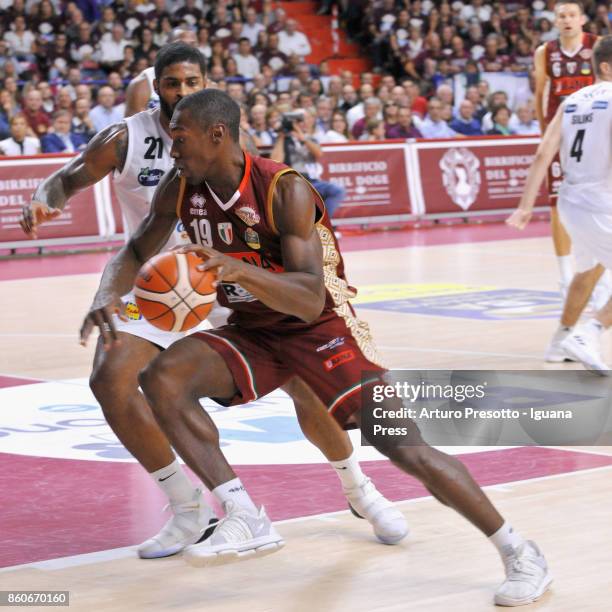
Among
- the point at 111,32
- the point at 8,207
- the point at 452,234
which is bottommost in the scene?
the point at 452,234

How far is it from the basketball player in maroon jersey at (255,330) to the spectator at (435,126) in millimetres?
16791

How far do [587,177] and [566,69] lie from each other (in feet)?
9.44

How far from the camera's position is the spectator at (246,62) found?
909 inches

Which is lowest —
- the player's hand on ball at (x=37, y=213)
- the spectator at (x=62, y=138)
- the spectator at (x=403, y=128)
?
the spectator at (x=403, y=128)

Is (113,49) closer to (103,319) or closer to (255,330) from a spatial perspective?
(255,330)

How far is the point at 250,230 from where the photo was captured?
4.56 m

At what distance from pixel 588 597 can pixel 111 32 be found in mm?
18652

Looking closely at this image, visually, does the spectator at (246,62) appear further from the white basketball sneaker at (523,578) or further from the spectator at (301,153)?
the white basketball sneaker at (523,578)

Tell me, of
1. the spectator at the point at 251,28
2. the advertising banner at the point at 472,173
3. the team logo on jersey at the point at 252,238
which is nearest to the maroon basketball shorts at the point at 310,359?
the team logo on jersey at the point at 252,238

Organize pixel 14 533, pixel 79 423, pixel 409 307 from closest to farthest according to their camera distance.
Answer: pixel 14 533, pixel 79 423, pixel 409 307

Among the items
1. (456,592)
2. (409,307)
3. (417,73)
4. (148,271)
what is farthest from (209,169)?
(417,73)

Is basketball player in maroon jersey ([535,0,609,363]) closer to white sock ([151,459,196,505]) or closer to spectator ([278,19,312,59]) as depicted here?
white sock ([151,459,196,505])

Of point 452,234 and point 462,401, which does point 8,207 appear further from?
point 462,401

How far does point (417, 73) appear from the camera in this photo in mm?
25719
